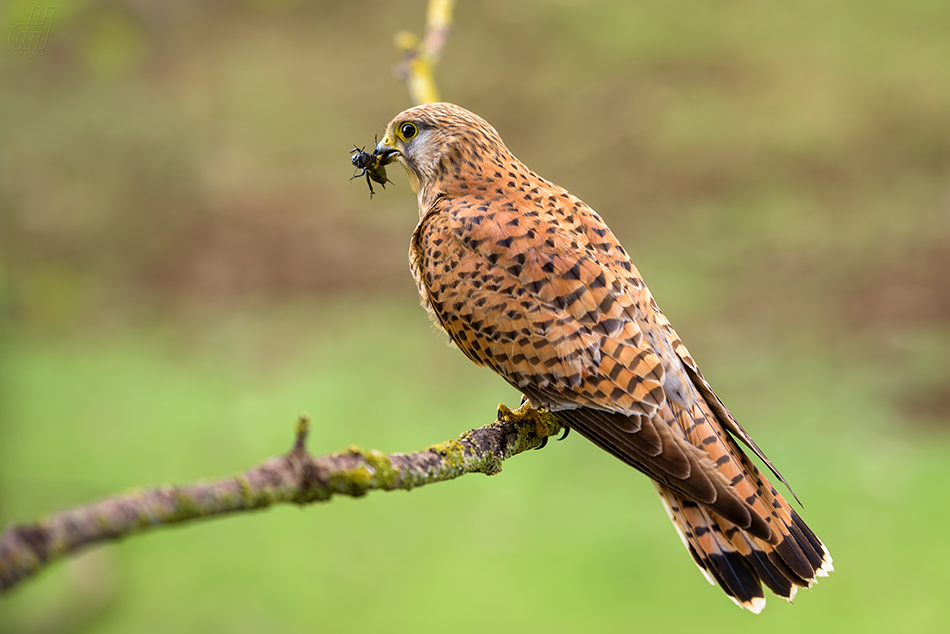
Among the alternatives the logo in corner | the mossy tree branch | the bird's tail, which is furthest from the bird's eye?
the logo in corner

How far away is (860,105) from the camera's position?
11.2 m

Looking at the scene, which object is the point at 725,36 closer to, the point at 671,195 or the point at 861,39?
the point at 861,39

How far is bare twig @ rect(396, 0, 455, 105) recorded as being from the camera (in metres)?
2.90

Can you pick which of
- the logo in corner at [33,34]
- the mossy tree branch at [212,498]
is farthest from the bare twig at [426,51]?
the mossy tree branch at [212,498]

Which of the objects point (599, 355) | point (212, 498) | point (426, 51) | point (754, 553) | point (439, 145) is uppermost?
point (426, 51)

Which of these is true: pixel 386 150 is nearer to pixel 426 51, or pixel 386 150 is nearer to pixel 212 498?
pixel 426 51

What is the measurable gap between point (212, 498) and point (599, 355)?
145 centimetres

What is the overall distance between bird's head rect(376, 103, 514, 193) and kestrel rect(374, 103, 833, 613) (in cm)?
2

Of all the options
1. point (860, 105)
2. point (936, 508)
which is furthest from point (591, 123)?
point (936, 508)

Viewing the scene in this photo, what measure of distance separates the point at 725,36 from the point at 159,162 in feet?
24.9

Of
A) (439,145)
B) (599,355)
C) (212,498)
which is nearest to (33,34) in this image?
(439,145)

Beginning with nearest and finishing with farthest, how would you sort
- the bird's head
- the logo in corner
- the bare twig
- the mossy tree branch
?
the mossy tree branch, the bird's head, the bare twig, the logo in corner

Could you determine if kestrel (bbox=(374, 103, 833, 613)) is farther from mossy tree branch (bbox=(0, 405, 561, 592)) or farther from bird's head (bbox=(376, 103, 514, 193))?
mossy tree branch (bbox=(0, 405, 561, 592))

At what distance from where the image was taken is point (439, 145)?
2.79 meters
